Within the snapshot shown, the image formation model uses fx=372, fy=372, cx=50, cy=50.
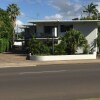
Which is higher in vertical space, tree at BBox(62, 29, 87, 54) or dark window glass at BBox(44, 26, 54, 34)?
dark window glass at BBox(44, 26, 54, 34)

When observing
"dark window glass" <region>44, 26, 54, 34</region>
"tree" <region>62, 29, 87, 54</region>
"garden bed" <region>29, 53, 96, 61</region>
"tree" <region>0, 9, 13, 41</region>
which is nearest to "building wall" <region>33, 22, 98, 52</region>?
"dark window glass" <region>44, 26, 54, 34</region>

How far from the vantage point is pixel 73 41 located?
4312 centimetres

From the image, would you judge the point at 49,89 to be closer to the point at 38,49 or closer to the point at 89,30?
the point at 38,49

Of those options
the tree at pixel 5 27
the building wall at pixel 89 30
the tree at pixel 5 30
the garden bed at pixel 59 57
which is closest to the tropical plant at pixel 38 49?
the garden bed at pixel 59 57

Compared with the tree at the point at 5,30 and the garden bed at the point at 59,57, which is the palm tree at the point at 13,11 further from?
the garden bed at the point at 59,57

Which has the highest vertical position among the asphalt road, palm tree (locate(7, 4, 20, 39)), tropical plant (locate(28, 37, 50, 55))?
palm tree (locate(7, 4, 20, 39))

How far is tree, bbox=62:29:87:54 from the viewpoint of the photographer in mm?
43000

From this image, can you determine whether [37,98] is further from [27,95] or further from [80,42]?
[80,42]

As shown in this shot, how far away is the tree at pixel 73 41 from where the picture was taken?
4300cm

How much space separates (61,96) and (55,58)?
27244mm

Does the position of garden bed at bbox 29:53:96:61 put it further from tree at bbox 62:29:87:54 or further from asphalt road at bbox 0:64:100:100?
asphalt road at bbox 0:64:100:100

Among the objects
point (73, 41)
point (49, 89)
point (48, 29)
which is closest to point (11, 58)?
point (73, 41)

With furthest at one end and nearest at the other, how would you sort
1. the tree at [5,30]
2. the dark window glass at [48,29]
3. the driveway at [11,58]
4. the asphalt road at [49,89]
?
the tree at [5,30]
the dark window glass at [48,29]
the driveway at [11,58]
the asphalt road at [49,89]

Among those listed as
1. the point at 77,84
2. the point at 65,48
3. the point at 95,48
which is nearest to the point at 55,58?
the point at 65,48
